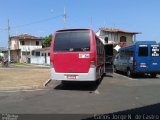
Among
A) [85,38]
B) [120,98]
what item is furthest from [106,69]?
[120,98]

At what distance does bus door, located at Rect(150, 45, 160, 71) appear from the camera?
2419 cm

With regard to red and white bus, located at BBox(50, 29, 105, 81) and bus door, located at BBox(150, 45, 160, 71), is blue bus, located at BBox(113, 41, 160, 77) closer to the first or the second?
bus door, located at BBox(150, 45, 160, 71)

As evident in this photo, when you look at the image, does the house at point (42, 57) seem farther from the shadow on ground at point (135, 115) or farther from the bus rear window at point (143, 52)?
the shadow on ground at point (135, 115)

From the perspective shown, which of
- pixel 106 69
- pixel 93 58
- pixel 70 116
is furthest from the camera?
pixel 106 69

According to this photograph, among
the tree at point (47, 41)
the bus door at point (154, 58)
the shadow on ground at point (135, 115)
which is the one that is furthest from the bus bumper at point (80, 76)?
the tree at point (47, 41)

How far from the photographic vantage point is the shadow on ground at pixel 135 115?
29.4 feet

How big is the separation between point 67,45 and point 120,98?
177 inches

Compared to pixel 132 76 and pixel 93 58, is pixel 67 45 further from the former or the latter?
pixel 132 76

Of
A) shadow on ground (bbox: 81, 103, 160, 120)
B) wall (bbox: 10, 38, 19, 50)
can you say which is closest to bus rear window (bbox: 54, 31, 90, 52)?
shadow on ground (bbox: 81, 103, 160, 120)

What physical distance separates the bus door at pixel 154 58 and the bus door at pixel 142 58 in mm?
297

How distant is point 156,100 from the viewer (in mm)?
12664

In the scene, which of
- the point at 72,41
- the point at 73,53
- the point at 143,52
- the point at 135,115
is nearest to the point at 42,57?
Answer: the point at 143,52

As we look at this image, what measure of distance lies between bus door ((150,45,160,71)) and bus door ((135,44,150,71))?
0.30m

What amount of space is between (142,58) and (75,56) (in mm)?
9192
